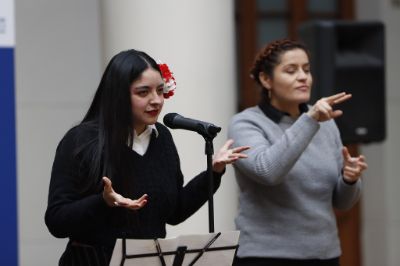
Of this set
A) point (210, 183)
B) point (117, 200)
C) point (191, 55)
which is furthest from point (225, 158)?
point (191, 55)

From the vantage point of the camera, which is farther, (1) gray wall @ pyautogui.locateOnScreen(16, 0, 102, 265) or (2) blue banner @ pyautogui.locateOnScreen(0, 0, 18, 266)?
(1) gray wall @ pyautogui.locateOnScreen(16, 0, 102, 265)

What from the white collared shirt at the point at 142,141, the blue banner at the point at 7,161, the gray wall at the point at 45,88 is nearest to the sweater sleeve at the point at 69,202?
the white collared shirt at the point at 142,141

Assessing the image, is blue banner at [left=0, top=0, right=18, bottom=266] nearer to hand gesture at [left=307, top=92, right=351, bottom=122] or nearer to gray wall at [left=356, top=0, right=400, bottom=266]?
hand gesture at [left=307, top=92, right=351, bottom=122]

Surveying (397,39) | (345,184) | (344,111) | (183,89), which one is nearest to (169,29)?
(183,89)

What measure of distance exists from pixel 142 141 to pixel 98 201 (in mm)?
365

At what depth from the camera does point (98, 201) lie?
3611 millimetres

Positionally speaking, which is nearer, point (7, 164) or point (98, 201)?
point (98, 201)

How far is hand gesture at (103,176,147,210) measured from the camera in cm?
346

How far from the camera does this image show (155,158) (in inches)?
153

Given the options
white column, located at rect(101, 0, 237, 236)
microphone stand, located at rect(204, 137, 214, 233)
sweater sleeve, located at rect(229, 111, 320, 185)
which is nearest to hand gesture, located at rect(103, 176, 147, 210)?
microphone stand, located at rect(204, 137, 214, 233)

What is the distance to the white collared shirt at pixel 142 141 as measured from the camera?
3.84m

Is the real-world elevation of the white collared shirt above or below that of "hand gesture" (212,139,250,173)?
above

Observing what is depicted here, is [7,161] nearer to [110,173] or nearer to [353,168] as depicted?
[110,173]

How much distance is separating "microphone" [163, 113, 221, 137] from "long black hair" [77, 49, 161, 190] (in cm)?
16
